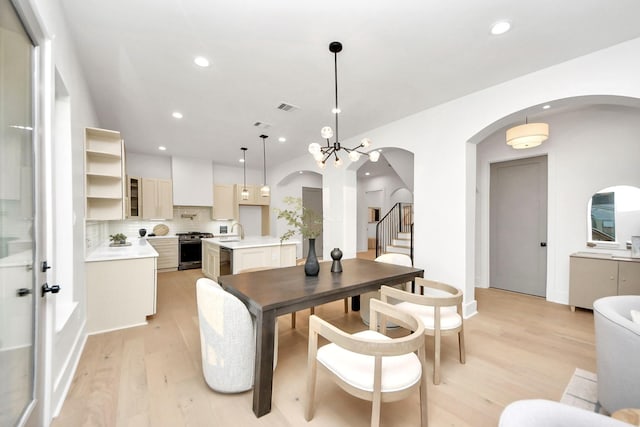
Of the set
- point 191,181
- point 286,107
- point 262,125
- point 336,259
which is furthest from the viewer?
point 191,181

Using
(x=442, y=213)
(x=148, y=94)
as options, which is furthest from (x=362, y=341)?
(x=148, y=94)

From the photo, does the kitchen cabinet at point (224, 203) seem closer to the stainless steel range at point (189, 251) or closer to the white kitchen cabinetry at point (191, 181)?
the white kitchen cabinetry at point (191, 181)

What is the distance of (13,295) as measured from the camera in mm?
1192

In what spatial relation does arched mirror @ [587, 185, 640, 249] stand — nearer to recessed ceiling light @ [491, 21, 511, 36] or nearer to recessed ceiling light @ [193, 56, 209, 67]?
recessed ceiling light @ [491, 21, 511, 36]

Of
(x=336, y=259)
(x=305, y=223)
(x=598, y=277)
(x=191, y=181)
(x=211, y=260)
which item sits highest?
(x=191, y=181)

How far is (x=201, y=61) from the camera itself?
8.42 feet

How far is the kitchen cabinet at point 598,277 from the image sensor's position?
314 centimetres

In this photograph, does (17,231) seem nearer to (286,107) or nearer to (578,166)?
(286,107)

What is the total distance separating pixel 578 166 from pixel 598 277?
1.52 m

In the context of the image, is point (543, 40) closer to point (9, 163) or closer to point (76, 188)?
point (9, 163)

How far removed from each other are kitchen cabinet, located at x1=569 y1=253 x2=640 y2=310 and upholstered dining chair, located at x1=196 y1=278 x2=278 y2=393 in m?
4.17

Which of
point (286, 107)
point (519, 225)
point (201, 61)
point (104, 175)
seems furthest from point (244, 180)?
point (519, 225)

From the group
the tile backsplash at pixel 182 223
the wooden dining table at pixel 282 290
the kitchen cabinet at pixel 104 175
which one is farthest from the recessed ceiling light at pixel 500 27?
the tile backsplash at pixel 182 223

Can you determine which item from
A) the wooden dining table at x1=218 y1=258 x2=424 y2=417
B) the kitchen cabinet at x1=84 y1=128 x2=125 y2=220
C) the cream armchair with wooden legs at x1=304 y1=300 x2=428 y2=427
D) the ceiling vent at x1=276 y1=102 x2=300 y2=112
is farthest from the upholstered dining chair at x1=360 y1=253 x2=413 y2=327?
the kitchen cabinet at x1=84 y1=128 x2=125 y2=220
